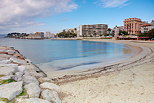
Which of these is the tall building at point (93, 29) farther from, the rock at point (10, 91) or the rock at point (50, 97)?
the rock at point (10, 91)

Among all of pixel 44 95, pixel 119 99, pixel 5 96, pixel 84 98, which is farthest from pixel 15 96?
pixel 119 99

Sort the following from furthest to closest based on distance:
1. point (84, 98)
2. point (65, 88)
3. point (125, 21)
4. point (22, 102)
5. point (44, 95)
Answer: point (125, 21) < point (65, 88) < point (84, 98) < point (44, 95) < point (22, 102)

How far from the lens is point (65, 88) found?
18.3ft

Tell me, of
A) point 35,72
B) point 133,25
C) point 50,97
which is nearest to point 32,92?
point 50,97

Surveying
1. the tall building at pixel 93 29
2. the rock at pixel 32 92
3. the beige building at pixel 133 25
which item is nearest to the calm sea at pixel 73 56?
the rock at pixel 32 92

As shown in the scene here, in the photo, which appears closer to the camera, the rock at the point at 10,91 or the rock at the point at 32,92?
the rock at the point at 10,91

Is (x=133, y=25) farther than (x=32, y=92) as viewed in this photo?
Yes

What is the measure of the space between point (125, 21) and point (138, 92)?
463 ft

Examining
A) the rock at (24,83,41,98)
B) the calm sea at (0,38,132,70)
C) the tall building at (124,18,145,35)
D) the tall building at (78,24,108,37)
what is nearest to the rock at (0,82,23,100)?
the rock at (24,83,41,98)

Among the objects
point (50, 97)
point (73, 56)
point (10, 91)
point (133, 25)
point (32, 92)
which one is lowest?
point (73, 56)

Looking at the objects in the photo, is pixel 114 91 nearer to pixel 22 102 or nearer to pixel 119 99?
pixel 119 99

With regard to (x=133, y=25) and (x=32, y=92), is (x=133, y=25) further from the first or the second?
(x=32, y=92)

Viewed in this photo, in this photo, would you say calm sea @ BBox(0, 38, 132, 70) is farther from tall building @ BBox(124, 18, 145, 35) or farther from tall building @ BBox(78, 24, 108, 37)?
tall building @ BBox(78, 24, 108, 37)

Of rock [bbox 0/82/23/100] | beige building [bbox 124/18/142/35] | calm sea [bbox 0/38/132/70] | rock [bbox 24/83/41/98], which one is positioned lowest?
calm sea [bbox 0/38/132/70]
